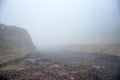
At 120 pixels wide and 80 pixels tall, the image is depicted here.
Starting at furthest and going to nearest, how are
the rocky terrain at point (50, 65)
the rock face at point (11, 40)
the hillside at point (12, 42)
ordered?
the rock face at point (11, 40) < the hillside at point (12, 42) < the rocky terrain at point (50, 65)

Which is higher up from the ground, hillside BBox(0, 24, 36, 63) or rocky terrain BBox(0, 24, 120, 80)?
hillside BBox(0, 24, 36, 63)

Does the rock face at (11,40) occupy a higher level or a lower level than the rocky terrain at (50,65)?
higher

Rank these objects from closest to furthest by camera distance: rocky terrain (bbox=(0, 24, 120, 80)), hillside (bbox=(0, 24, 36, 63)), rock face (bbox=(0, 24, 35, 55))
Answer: rocky terrain (bbox=(0, 24, 120, 80)) → hillside (bbox=(0, 24, 36, 63)) → rock face (bbox=(0, 24, 35, 55))

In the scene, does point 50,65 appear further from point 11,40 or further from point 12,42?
point 11,40

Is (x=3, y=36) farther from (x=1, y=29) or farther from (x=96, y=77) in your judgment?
(x=96, y=77)

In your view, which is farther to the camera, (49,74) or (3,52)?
(3,52)

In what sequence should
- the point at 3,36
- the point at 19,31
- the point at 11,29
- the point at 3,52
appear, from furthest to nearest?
the point at 19,31
the point at 11,29
the point at 3,36
the point at 3,52

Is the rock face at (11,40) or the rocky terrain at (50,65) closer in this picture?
the rocky terrain at (50,65)

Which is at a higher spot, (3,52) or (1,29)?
(1,29)

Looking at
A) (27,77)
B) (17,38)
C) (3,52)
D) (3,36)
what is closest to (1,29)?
(3,36)

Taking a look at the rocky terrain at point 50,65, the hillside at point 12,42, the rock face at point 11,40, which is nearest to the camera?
the rocky terrain at point 50,65

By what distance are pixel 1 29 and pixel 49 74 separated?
3538 inches

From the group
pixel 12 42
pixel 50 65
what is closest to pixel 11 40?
pixel 12 42

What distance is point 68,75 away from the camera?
54.4 metres
